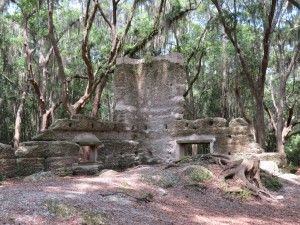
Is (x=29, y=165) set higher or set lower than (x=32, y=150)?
lower

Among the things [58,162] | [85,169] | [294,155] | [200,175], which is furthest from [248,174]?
[294,155]

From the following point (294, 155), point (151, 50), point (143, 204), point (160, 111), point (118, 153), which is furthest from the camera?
point (294, 155)

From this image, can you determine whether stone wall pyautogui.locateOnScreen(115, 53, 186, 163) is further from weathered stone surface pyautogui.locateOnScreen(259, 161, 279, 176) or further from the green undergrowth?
the green undergrowth

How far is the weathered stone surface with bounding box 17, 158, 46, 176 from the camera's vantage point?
9820mm

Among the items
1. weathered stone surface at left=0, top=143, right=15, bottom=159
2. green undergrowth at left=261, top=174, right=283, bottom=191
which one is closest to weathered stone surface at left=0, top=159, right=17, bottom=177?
weathered stone surface at left=0, top=143, right=15, bottom=159

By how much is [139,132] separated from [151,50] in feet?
13.5

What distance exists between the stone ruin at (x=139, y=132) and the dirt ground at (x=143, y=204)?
6.06ft

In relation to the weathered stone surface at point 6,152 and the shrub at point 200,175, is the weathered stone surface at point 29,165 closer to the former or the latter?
the weathered stone surface at point 6,152

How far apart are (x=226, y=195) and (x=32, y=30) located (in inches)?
598

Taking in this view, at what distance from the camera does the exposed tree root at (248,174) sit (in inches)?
320

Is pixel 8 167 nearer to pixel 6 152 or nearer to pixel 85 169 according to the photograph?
pixel 6 152

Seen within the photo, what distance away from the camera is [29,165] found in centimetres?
998

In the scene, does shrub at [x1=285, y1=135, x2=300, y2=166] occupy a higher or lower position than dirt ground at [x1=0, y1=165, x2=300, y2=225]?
lower

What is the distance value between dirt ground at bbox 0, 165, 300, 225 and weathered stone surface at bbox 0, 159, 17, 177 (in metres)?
0.44
